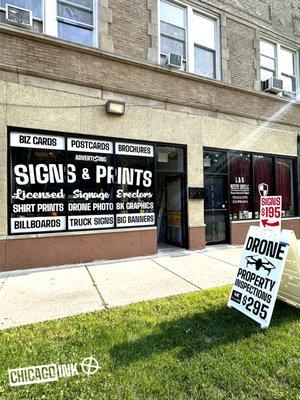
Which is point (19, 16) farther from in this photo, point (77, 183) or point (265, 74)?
point (265, 74)

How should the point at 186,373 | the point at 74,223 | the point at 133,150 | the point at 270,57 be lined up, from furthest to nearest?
1. the point at 270,57
2. the point at 133,150
3. the point at 74,223
4. the point at 186,373

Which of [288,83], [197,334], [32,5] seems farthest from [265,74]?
[197,334]

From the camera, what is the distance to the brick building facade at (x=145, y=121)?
6.67 meters

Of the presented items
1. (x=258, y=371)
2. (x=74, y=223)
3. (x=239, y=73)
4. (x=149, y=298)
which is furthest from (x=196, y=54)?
(x=258, y=371)

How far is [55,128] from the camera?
695cm

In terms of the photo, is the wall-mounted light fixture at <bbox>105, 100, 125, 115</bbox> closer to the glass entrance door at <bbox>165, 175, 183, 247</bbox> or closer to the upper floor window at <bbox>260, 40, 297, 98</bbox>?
the glass entrance door at <bbox>165, 175, 183, 247</bbox>

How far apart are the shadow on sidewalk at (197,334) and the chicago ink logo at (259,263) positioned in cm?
67

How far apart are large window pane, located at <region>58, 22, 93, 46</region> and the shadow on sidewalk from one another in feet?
22.3

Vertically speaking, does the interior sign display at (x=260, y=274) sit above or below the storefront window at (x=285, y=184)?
below

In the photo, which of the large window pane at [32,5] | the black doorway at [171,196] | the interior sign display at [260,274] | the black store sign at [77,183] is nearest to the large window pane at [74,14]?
the large window pane at [32,5]

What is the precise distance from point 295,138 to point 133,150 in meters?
6.67

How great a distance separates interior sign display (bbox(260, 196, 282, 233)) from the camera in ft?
13.5

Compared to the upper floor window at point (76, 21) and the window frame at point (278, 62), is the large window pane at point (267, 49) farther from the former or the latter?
the upper floor window at point (76, 21)

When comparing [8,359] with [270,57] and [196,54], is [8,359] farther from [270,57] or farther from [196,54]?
[270,57]
